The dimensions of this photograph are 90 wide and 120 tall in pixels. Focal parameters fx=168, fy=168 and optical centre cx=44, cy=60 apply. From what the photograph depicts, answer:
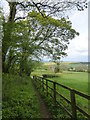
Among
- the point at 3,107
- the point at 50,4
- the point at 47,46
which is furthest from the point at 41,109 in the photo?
the point at 47,46

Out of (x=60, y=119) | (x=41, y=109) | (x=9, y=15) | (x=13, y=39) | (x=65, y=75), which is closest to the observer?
(x=60, y=119)

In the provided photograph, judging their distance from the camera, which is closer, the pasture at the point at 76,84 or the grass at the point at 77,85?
the grass at the point at 77,85

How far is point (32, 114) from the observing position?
202 inches

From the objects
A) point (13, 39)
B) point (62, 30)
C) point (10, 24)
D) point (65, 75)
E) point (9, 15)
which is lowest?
point (65, 75)

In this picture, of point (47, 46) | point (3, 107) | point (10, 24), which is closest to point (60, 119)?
point (3, 107)

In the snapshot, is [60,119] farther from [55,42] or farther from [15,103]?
[55,42]

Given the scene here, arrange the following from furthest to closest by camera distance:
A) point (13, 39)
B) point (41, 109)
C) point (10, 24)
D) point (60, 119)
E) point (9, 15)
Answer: point (9, 15) < point (13, 39) < point (10, 24) < point (41, 109) < point (60, 119)

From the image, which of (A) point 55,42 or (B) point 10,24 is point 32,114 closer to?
(B) point 10,24

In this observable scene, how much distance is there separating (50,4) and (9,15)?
263 cm

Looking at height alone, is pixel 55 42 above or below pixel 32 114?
above

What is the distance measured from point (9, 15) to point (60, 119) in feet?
24.4

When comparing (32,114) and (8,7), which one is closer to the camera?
(32,114)

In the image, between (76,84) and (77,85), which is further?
(76,84)

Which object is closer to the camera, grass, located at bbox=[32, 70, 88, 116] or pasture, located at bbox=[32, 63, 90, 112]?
grass, located at bbox=[32, 70, 88, 116]
